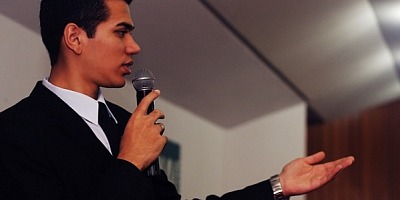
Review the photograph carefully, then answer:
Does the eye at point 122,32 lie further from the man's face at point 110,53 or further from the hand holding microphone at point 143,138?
the hand holding microphone at point 143,138

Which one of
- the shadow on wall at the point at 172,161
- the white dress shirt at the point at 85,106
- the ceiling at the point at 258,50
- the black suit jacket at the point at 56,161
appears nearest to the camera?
the black suit jacket at the point at 56,161

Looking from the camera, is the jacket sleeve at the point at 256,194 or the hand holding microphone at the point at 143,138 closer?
the hand holding microphone at the point at 143,138

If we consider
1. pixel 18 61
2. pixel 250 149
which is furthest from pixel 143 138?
pixel 250 149

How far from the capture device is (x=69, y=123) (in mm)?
1604

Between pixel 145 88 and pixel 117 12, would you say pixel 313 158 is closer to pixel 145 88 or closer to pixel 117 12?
pixel 145 88

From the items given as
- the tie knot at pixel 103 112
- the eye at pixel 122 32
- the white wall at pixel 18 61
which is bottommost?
the tie knot at pixel 103 112

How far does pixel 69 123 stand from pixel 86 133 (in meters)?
0.04

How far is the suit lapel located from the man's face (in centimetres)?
8

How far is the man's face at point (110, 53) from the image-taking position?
65.1 inches

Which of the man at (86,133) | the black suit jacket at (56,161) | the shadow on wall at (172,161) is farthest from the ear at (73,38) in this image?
the shadow on wall at (172,161)

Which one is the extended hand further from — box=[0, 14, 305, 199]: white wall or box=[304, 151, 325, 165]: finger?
box=[0, 14, 305, 199]: white wall

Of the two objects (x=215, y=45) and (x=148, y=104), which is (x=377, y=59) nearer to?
(x=215, y=45)

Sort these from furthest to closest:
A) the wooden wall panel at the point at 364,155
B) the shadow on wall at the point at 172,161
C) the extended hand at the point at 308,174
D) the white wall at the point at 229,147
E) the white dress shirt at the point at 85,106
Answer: the wooden wall panel at the point at 364,155 → the white wall at the point at 229,147 → the shadow on wall at the point at 172,161 → the extended hand at the point at 308,174 → the white dress shirt at the point at 85,106

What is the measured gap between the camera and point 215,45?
3447 millimetres
